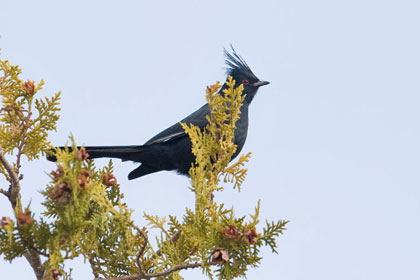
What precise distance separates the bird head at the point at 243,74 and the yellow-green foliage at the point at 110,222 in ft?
11.6

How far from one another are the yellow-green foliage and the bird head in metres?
3.53

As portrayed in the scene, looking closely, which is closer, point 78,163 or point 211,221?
point 78,163

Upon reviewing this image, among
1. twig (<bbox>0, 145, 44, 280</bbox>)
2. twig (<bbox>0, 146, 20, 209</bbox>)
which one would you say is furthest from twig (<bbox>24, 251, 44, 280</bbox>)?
twig (<bbox>0, 146, 20, 209</bbox>)

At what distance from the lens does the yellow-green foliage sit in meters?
2.72

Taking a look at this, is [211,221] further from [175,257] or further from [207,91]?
[207,91]

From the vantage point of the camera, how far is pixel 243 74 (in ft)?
24.6

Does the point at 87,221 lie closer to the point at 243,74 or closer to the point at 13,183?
the point at 13,183

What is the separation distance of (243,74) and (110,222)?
445cm

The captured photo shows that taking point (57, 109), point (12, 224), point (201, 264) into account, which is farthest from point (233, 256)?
point (57, 109)

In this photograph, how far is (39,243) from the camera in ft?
9.26

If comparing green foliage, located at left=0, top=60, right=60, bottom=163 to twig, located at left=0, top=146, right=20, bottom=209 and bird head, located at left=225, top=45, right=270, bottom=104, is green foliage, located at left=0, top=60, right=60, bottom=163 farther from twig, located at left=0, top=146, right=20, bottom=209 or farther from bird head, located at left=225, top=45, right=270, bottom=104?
bird head, located at left=225, top=45, right=270, bottom=104

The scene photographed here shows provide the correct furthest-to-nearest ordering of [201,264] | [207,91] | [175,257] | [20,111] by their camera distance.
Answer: [207,91] → [20,111] → [175,257] → [201,264]

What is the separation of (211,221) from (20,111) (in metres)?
1.27

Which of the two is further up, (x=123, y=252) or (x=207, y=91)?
(x=207, y=91)
